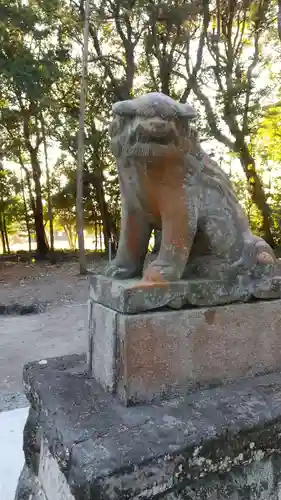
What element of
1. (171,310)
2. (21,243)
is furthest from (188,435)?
(21,243)

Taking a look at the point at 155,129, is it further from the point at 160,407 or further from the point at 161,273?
the point at 160,407

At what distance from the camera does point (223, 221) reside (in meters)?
1.64

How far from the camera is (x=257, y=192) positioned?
9844 millimetres

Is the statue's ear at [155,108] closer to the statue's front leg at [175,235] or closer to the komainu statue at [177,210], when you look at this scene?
the komainu statue at [177,210]

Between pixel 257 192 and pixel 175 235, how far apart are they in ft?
29.0

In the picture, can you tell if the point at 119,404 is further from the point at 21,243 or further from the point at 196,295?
the point at 21,243

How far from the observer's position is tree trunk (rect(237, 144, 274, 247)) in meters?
9.63

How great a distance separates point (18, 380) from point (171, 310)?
248 cm

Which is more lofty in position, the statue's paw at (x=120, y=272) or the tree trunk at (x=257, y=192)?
the tree trunk at (x=257, y=192)

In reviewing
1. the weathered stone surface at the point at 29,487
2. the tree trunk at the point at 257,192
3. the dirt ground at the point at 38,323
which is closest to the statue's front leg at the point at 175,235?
A: the weathered stone surface at the point at 29,487

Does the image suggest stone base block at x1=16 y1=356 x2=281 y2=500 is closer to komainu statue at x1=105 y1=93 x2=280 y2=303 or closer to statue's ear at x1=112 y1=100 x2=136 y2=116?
komainu statue at x1=105 y1=93 x2=280 y2=303

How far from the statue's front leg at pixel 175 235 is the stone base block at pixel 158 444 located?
456 mm

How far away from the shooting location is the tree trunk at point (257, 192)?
31.6ft

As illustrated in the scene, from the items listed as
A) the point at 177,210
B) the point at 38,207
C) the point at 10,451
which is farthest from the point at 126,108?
the point at 38,207
